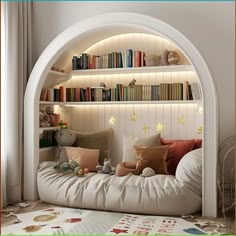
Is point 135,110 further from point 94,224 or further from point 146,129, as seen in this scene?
point 94,224

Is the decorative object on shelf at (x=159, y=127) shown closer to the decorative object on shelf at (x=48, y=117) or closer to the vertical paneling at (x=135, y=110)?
the vertical paneling at (x=135, y=110)

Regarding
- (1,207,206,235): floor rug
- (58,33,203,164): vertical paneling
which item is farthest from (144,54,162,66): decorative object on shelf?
(1,207,206,235): floor rug

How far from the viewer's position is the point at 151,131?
13.2 feet

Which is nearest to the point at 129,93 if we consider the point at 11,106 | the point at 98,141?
the point at 98,141

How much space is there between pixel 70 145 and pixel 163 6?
1.98m

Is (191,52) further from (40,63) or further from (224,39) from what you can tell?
(40,63)

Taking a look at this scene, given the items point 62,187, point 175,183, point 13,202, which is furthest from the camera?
point 13,202

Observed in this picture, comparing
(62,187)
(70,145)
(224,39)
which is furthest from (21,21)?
(224,39)

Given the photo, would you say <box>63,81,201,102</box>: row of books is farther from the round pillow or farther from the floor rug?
the floor rug

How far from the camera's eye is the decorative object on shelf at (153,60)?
3.78 m

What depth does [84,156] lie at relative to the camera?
12.1 feet

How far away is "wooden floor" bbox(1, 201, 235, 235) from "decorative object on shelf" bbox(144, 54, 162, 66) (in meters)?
1.77

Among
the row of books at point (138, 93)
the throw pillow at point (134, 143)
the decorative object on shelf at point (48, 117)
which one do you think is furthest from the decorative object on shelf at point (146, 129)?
the decorative object on shelf at point (48, 117)

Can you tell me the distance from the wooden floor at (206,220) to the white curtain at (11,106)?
276 mm
